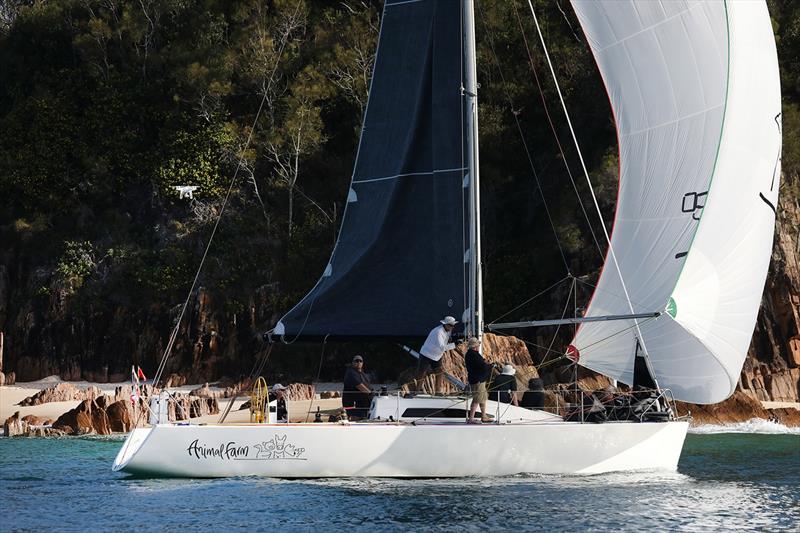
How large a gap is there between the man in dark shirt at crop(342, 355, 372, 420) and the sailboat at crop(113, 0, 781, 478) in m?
0.62

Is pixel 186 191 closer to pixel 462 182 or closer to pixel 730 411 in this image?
pixel 730 411

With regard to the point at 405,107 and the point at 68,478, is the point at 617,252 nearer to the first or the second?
the point at 405,107

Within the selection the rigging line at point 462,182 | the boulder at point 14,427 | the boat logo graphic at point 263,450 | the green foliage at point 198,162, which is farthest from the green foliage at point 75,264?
the boat logo graphic at point 263,450

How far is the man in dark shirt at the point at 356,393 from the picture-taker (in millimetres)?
18656

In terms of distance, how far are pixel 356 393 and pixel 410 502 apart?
10.4 ft

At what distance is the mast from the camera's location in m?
18.5

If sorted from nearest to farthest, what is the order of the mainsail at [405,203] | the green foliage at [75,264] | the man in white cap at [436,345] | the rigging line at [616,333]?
the man in white cap at [436,345], the rigging line at [616,333], the mainsail at [405,203], the green foliage at [75,264]

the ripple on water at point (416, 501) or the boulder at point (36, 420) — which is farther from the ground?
the boulder at point (36, 420)

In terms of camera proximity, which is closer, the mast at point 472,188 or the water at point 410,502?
the water at point 410,502

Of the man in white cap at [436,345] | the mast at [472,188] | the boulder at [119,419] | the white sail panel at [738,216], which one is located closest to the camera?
the white sail panel at [738,216]

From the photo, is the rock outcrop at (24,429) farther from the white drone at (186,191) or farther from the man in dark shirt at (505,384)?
the white drone at (186,191)

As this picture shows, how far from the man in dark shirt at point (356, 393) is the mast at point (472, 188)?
1762 mm

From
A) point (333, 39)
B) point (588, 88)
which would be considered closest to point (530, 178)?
point (588, 88)

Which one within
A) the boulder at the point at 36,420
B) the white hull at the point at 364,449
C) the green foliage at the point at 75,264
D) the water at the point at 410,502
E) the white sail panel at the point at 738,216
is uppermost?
the green foliage at the point at 75,264
